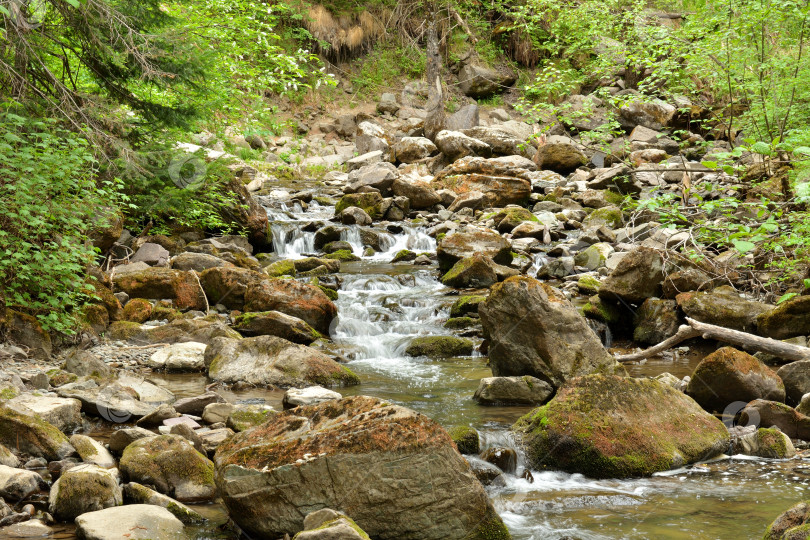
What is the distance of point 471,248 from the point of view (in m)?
13.4

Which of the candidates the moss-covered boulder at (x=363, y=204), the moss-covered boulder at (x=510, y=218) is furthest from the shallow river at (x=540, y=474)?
the moss-covered boulder at (x=363, y=204)

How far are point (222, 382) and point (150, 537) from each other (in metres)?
3.79

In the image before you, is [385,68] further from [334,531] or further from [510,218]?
[334,531]

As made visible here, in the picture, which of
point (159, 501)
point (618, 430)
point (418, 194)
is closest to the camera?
point (159, 501)

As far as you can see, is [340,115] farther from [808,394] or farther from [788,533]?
[788,533]

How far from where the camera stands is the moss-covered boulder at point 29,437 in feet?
14.5

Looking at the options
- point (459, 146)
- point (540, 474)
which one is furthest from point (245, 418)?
point (459, 146)

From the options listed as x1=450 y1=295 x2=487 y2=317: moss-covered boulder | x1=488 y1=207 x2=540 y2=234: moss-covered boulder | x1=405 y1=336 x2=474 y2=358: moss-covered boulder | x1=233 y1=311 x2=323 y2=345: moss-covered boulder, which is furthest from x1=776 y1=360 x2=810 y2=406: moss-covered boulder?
x1=488 y1=207 x2=540 y2=234: moss-covered boulder

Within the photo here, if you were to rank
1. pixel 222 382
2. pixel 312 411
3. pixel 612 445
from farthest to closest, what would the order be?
pixel 222 382 → pixel 612 445 → pixel 312 411

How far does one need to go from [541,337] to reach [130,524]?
14.8ft

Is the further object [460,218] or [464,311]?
[460,218]

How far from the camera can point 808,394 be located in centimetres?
579

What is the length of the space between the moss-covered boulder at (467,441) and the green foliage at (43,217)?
4379mm

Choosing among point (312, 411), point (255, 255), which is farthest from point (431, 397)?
point (255, 255)
